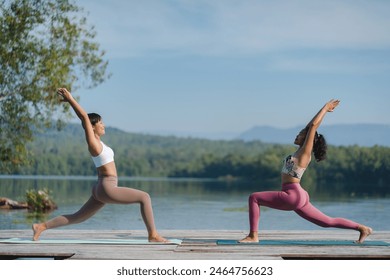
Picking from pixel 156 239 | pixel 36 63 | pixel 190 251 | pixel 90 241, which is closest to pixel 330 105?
pixel 190 251

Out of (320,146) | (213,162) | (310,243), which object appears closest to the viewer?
(320,146)

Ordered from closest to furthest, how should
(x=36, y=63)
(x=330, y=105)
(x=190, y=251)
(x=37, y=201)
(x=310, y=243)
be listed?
(x=190, y=251) → (x=330, y=105) → (x=310, y=243) → (x=36, y=63) → (x=37, y=201)

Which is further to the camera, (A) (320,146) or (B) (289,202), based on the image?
(A) (320,146)

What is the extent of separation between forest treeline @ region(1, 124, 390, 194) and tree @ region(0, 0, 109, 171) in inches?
27.3

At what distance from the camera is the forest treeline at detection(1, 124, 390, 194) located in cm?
6250

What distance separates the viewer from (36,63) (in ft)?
72.6

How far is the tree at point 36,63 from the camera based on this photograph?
2192 cm

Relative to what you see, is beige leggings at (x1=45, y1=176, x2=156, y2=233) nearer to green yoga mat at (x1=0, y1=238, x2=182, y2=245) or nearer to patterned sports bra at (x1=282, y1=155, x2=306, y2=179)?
green yoga mat at (x1=0, y1=238, x2=182, y2=245)

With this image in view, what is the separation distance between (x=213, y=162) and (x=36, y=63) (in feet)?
241

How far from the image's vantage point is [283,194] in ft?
24.6

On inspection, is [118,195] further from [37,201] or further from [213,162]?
[213,162]
